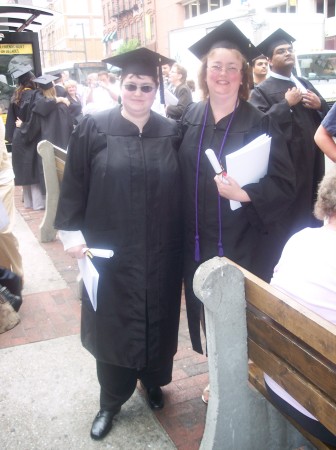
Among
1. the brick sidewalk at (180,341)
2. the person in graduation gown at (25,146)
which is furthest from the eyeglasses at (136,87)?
the person in graduation gown at (25,146)

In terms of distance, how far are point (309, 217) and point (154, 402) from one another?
1.79m

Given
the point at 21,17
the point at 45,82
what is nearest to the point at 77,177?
the point at 45,82

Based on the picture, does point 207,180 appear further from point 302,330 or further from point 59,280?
point 59,280

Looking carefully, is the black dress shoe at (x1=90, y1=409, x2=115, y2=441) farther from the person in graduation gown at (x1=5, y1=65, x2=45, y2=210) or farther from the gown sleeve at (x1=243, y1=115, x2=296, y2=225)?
the person in graduation gown at (x1=5, y1=65, x2=45, y2=210)

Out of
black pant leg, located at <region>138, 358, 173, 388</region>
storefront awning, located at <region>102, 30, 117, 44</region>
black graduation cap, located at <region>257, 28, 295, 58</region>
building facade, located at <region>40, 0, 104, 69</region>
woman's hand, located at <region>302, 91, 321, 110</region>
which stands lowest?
black pant leg, located at <region>138, 358, 173, 388</region>

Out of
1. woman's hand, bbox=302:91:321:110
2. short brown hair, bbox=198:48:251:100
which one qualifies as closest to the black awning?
woman's hand, bbox=302:91:321:110

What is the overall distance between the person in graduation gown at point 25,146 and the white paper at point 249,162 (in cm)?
526

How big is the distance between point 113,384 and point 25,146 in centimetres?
542

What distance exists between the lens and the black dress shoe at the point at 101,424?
2.55 meters

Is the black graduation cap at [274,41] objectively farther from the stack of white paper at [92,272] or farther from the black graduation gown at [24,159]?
the black graduation gown at [24,159]

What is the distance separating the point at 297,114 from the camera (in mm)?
3537

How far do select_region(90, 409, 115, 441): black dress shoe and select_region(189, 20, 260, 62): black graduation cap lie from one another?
199cm

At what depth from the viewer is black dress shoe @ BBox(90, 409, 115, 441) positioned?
2549mm

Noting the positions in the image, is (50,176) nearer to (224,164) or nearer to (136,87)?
(136,87)
